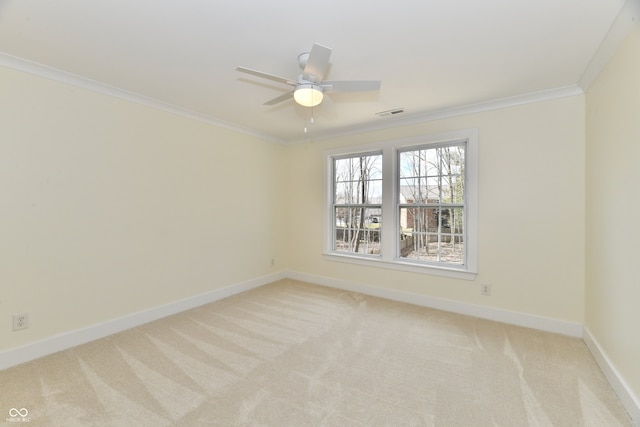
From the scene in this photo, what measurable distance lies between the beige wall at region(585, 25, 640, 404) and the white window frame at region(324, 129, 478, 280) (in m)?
0.95

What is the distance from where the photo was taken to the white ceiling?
160 centimetres

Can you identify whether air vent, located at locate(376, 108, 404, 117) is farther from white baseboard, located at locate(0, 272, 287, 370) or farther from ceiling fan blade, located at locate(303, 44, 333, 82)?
white baseboard, located at locate(0, 272, 287, 370)

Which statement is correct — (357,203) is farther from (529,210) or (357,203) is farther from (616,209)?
(616,209)

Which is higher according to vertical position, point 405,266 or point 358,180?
point 358,180

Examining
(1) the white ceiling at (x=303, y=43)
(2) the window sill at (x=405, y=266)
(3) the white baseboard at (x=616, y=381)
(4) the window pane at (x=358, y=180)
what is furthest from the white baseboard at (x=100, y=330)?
(3) the white baseboard at (x=616, y=381)

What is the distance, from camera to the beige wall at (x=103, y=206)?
7.12 feet

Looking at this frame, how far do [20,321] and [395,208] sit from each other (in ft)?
12.8

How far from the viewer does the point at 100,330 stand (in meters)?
2.58

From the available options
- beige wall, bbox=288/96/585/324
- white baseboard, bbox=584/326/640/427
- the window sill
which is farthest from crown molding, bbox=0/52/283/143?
white baseboard, bbox=584/326/640/427

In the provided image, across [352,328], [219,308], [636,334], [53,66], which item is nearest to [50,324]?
[219,308]

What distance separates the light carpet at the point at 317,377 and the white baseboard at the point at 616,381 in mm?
53

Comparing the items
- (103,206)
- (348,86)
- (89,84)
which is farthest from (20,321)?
(348,86)

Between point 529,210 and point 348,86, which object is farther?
point 529,210

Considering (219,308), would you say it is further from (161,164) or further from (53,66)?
(53,66)
